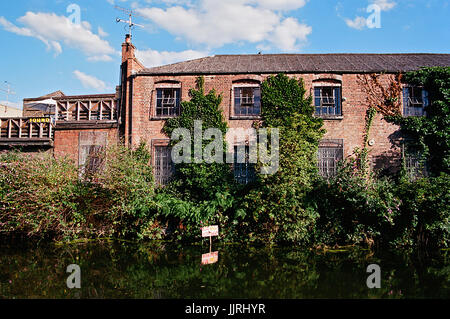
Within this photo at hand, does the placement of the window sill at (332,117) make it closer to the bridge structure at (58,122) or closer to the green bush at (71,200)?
the green bush at (71,200)

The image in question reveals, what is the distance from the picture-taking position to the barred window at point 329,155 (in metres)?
12.6

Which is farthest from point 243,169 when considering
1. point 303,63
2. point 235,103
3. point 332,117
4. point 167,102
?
point 303,63

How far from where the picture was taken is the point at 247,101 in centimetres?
1317

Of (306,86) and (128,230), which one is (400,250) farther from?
(128,230)

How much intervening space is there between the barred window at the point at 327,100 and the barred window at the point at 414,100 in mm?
2957

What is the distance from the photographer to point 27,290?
5324 millimetres

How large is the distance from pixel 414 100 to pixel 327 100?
3874mm

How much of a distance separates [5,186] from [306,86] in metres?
12.3

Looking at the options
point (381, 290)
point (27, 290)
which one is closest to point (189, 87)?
point (27, 290)

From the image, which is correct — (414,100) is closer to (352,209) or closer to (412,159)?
(412,159)

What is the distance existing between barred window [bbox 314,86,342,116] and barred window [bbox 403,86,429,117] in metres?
2.96

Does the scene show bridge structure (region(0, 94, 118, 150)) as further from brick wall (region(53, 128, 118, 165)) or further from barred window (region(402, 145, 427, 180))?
barred window (region(402, 145, 427, 180))

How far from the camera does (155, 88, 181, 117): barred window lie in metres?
13.4

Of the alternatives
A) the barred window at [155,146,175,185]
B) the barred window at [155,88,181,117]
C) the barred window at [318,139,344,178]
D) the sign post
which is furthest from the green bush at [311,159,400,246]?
the barred window at [155,88,181,117]
